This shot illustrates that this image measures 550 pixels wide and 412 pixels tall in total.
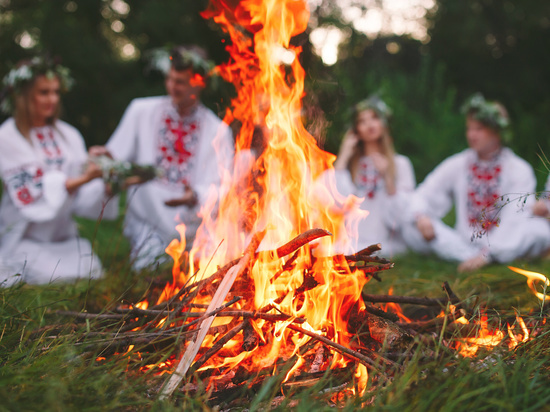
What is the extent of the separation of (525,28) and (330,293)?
15475mm

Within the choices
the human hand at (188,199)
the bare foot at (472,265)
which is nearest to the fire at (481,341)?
the bare foot at (472,265)

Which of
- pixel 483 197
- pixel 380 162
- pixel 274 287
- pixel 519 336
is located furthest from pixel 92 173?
pixel 483 197

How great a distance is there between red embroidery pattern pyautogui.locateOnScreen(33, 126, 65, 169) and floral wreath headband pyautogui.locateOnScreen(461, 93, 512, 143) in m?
4.36

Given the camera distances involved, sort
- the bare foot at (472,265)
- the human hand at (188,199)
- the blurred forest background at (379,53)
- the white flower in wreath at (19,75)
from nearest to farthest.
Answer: the bare foot at (472,265) → the human hand at (188,199) → the white flower in wreath at (19,75) → the blurred forest background at (379,53)

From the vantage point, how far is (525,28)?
1451cm

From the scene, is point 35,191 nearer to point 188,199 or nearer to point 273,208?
point 188,199

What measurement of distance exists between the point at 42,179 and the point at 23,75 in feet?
3.36

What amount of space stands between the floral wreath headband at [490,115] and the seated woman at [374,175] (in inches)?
41.4

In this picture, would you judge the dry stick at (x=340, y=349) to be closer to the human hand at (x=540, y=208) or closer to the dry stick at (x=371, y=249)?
the dry stick at (x=371, y=249)

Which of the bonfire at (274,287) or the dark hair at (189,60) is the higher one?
the dark hair at (189,60)

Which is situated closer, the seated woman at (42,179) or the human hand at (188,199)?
the seated woman at (42,179)

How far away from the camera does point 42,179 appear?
4.38 meters

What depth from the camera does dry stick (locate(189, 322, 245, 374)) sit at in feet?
5.82

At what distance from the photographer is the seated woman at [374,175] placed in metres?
5.94
